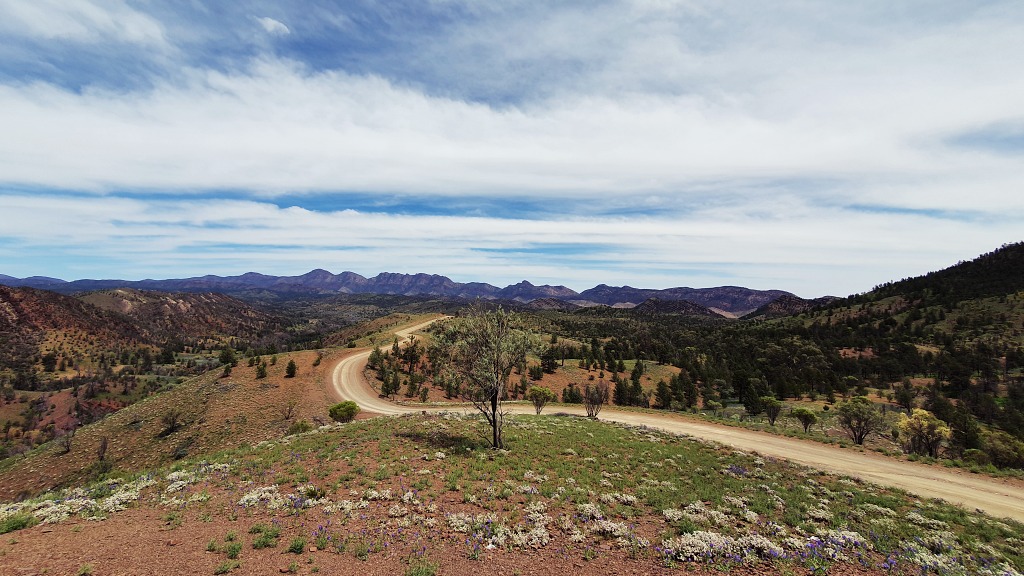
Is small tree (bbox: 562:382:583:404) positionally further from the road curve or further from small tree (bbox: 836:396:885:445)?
small tree (bbox: 836:396:885:445)

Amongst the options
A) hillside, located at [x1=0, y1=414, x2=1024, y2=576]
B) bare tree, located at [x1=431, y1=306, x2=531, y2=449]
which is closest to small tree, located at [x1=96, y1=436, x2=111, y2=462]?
hillside, located at [x1=0, y1=414, x2=1024, y2=576]

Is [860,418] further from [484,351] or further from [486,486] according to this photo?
[486,486]

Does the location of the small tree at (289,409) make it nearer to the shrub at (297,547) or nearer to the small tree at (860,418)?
the shrub at (297,547)

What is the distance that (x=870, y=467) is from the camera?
83.2 ft

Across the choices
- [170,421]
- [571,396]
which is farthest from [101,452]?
[571,396]

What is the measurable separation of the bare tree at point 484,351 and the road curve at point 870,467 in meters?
19.8

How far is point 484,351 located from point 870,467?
2753 centimetres

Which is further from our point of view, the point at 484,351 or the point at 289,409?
the point at 289,409

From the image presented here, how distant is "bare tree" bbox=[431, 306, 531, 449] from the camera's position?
24.4 m

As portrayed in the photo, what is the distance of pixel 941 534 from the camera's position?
14.2 meters

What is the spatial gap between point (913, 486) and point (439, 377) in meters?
29.0

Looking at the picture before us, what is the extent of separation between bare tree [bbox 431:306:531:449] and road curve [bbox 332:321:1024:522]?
19.8 m

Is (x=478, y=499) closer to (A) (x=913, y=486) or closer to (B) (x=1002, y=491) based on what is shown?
(A) (x=913, y=486)

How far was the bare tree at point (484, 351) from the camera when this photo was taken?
24359 mm
